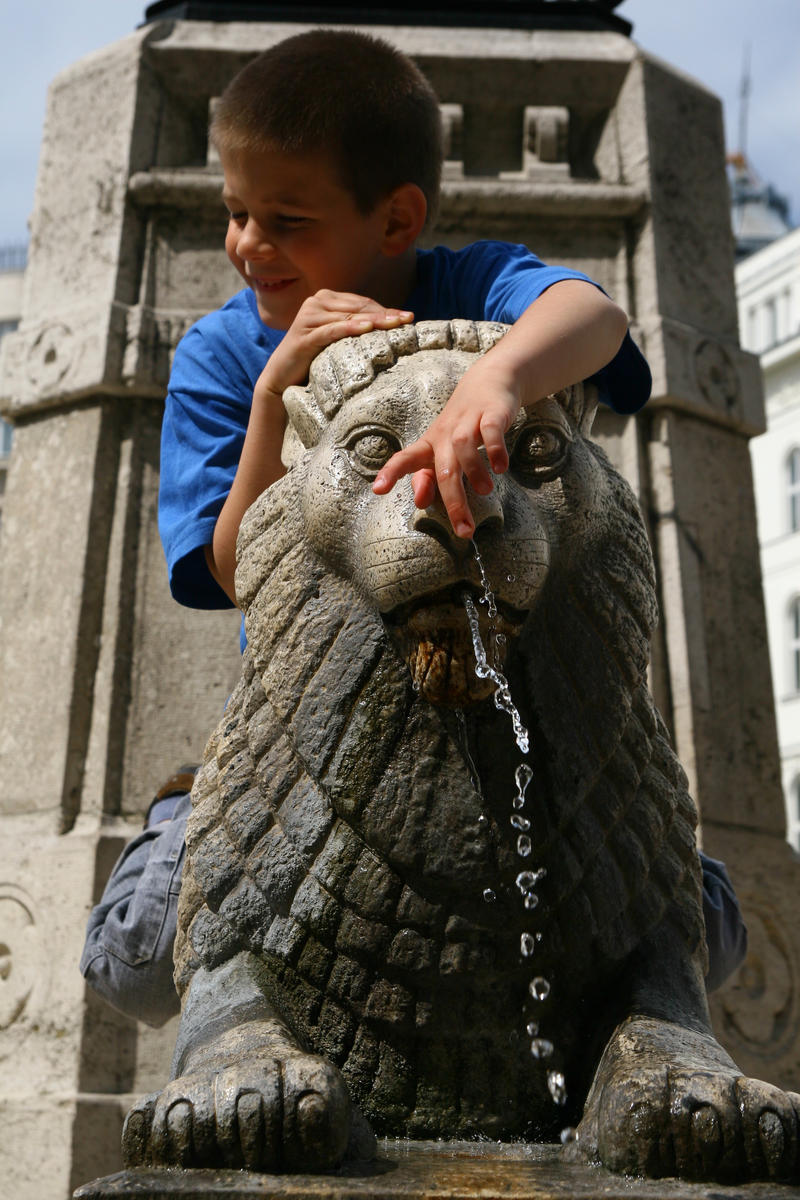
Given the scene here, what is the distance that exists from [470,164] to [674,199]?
55 cm

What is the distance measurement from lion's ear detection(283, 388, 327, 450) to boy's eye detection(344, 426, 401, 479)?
10 centimetres

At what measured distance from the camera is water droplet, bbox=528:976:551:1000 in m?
1.47

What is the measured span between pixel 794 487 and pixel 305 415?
22.2 m

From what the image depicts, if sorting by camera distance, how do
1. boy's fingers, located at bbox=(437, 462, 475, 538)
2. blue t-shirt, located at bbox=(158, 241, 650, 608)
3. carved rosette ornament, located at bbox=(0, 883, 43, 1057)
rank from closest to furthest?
1. boy's fingers, located at bbox=(437, 462, 475, 538)
2. blue t-shirt, located at bbox=(158, 241, 650, 608)
3. carved rosette ornament, located at bbox=(0, 883, 43, 1057)

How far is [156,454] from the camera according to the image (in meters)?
3.19

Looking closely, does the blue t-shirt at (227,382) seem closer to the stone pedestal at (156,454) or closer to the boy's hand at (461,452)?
the boy's hand at (461,452)

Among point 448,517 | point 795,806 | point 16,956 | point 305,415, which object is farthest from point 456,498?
point 795,806

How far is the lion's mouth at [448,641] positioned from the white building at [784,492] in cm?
1924

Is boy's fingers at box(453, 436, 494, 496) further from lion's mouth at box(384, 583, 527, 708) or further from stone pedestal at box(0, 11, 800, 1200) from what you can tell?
stone pedestal at box(0, 11, 800, 1200)

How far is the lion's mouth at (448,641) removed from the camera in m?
1.39

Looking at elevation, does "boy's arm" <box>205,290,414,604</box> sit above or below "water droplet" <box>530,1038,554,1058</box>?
above

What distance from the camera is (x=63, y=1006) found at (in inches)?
107

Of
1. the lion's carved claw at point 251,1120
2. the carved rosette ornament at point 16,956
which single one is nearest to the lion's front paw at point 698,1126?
the lion's carved claw at point 251,1120

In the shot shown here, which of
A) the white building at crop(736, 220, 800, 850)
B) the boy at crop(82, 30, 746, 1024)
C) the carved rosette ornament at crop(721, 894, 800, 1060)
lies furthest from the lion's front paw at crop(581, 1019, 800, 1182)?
the white building at crop(736, 220, 800, 850)
